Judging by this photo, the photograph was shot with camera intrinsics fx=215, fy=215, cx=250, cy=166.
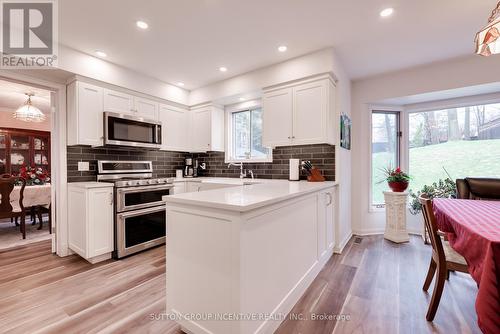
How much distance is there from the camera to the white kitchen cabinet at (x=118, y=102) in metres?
2.93

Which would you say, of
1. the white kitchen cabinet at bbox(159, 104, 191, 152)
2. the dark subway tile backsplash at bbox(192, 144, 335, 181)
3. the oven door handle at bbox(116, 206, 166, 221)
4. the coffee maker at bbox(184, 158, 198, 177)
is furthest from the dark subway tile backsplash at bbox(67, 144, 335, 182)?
the oven door handle at bbox(116, 206, 166, 221)

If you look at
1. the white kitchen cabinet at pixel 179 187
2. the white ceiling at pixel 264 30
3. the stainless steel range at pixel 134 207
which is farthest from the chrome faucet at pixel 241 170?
the white ceiling at pixel 264 30

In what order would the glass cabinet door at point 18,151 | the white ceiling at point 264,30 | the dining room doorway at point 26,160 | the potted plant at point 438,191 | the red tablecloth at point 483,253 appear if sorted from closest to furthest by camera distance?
the red tablecloth at point 483,253 < the white ceiling at point 264,30 < the potted plant at point 438,191 < the dining room doorway at point 26,160 < the glass cabinet door at point 18,151

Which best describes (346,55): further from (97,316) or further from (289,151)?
(97,316)

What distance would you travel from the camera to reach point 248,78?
328 centimetres

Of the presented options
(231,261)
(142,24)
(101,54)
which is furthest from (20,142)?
A: (231,261)

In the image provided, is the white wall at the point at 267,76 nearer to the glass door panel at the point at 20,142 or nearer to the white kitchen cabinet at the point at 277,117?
the white kitchen cabinet at the point at 277,117

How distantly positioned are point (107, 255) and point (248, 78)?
10.1ft

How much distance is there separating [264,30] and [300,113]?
42.1 inches

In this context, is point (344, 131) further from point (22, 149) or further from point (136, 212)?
point (22, 149)

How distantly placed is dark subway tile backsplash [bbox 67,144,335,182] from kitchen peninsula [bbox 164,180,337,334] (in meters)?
1.48

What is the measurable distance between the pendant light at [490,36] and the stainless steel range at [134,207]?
3.54m

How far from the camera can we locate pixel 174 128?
3863mm

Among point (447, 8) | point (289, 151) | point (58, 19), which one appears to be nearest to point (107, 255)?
point (58, 19)
